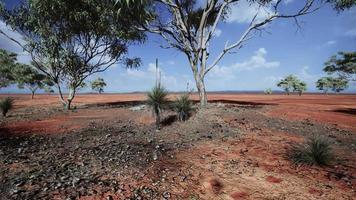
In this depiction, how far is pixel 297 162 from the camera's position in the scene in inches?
295

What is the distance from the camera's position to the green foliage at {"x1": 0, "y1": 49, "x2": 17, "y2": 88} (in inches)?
1458

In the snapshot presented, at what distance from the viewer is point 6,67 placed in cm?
3778

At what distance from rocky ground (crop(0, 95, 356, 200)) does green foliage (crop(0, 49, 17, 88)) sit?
32533 millimetres

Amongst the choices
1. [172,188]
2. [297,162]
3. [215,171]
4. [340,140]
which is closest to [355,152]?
[340,140]

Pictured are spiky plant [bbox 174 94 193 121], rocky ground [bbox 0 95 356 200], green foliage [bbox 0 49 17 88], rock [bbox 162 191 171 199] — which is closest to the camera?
rock [bbox 162 191 171 199]

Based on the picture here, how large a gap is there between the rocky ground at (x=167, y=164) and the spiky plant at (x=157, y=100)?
1.96 feet

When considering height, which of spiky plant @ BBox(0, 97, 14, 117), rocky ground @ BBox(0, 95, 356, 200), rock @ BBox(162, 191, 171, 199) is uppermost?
spiky plant @ BBox(0, 97, 14, 117)

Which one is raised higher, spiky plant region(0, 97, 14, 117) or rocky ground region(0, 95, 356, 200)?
spiky plant region(0, 97, 14, 117)

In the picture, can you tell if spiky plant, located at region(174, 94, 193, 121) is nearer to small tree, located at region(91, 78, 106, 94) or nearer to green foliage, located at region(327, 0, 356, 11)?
green foliage, located at region(327, 0, 356, 11)

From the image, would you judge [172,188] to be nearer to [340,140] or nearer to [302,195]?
[302,195]

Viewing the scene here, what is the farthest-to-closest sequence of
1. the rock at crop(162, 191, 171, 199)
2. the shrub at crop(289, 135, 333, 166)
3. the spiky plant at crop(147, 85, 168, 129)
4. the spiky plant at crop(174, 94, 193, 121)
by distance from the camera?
the spiky plant at crop(174, 94, 193, 121)
the spiky plant at crop(147, 85, 168, 129)
the shrub at crop(289, 135, 333, 166)
the rock at crop(162, 191, 171, 199)

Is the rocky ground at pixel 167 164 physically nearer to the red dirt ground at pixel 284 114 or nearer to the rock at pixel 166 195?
the rock at pixel 166 195

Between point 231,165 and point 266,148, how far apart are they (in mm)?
2145

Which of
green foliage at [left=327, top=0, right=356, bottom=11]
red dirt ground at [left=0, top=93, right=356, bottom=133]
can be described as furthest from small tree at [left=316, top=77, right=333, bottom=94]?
green foliage at [left=327, top=0, right=356, bottom=11]
